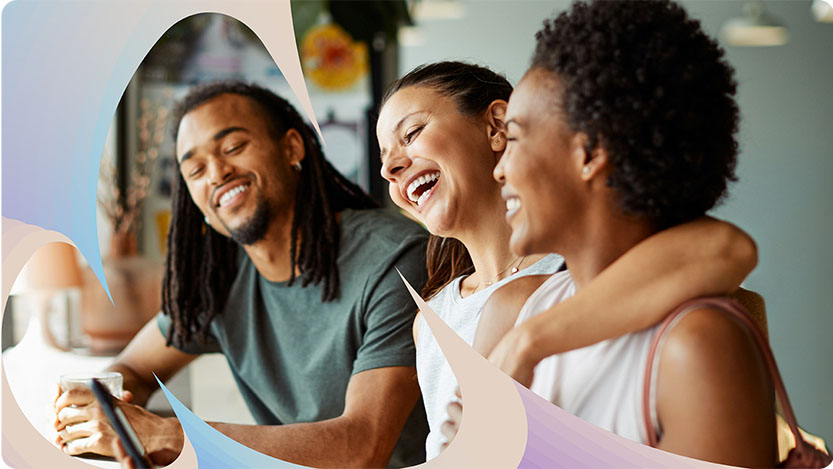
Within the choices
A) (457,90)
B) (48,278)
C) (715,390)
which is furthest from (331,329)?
(48,278)

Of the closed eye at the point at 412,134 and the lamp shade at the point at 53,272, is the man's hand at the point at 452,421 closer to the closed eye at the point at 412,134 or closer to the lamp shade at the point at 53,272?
the closed eye at the point at 412,134

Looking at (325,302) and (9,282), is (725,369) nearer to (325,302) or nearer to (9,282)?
(325,302)

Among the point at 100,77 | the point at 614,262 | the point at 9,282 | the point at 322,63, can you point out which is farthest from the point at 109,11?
the point at 322,63

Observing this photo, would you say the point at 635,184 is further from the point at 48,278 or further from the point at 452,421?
the point at 48,278

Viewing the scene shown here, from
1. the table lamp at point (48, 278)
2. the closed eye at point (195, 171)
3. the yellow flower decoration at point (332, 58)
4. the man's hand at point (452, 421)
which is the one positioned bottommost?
the table lamp at point (48, 278)

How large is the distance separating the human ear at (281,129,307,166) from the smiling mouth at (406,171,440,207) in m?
0.26

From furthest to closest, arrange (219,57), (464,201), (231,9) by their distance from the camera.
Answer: (219,57)
(231,9)
(464,201)

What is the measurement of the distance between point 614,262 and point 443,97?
19 cm

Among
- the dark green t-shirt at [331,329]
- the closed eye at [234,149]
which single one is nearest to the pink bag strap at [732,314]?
the dark green t-shirt at [331,329]

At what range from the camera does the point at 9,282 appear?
764 millimetres

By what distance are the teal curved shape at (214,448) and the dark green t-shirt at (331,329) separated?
4.7 inches

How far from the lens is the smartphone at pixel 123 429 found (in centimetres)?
60

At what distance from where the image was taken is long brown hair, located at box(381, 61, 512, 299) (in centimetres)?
56

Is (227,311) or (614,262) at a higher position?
(614,262)
